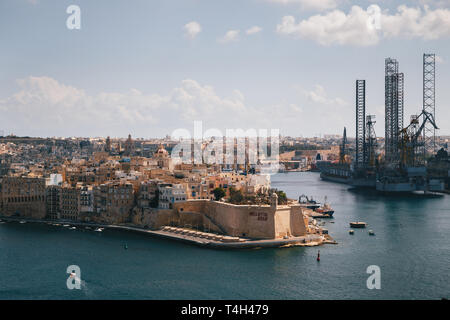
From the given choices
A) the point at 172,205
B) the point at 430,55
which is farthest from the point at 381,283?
the point at 430,55

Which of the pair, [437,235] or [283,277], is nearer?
[283,277]

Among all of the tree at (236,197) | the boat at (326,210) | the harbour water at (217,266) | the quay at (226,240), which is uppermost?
the tree at (236,197)

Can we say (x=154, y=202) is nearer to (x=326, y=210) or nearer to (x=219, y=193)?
(x=219, y=193)

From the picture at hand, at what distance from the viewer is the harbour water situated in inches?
689

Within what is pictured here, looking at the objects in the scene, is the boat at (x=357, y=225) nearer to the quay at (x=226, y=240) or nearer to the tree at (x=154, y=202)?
the quay at (x=226, y=240)

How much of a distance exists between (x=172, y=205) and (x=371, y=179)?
34.1 meters

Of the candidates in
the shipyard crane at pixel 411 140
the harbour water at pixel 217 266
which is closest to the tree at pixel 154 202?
the harbour water at pixel 217 266

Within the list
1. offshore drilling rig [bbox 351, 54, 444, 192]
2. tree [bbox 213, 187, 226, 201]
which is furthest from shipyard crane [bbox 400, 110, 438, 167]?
tree [bbox 213, 187, 226, 201]

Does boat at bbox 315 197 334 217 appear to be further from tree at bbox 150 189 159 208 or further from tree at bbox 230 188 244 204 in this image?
tree at bbox 150 189 159 208

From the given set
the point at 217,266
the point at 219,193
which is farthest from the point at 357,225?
the point at 217,266

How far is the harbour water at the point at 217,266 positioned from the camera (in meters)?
17.5
